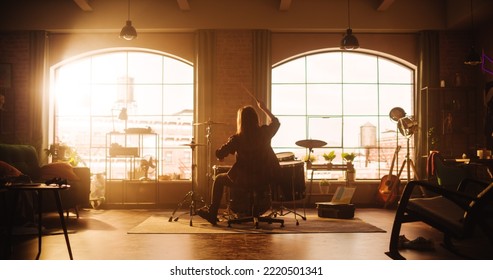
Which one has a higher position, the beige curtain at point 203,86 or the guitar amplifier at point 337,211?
the beige curtain at point 203,86

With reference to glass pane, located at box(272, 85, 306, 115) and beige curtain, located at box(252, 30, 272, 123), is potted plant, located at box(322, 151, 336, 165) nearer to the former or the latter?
glass pane, located at box(272, 85, 306, 115)

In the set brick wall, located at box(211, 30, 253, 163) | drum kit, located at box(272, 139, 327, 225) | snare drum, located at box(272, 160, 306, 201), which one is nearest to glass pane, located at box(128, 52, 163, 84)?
brick wall, located at box(211, 30, 253, 163)

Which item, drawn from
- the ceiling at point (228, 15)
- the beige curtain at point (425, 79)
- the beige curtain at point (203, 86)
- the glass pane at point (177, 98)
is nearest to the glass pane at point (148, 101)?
the glass pane at point (177, 98)

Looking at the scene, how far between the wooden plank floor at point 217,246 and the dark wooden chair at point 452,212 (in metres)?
0.64

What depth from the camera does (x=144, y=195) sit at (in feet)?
26.5

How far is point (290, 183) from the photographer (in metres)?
5.81

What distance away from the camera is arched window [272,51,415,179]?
845 cm

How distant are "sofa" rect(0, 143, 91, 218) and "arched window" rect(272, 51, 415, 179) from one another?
11.0 ft

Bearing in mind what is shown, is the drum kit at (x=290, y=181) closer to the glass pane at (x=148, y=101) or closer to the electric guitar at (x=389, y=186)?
the electric guitar at (x=389, y=186)

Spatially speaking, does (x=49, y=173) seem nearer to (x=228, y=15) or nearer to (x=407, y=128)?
(x=228, y=15)

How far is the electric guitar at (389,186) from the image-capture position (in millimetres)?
7580

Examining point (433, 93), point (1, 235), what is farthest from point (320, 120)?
point (1, 235)
